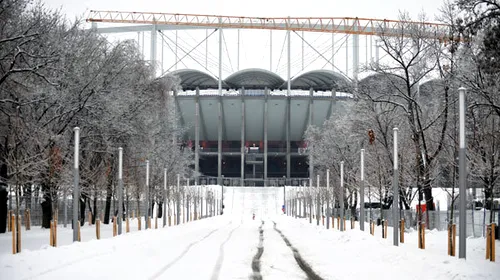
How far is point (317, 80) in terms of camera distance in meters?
120

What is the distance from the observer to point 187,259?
69.8 ft

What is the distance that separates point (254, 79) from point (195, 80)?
1041cm

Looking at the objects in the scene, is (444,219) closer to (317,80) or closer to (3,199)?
(3,199)

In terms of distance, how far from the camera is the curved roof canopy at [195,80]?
113 meters

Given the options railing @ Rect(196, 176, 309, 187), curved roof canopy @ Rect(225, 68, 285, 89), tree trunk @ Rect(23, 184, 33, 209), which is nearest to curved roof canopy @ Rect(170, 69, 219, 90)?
curved roof canopy @ Rect(225, 68, 285, 89)

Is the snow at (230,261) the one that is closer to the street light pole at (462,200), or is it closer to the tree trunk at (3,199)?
the street light pole at (462,200)

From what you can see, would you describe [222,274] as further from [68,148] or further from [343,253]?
[68,148]

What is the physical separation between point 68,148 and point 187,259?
60.4 feet

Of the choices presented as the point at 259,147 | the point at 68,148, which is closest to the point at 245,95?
the point at 259,147

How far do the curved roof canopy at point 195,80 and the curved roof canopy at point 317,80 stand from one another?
14.5 metres

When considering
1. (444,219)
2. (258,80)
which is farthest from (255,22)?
(444,219)

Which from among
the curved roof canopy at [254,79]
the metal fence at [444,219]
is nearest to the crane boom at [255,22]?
the curved roof canopy at [254,79]

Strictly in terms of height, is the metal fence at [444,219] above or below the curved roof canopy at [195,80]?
below

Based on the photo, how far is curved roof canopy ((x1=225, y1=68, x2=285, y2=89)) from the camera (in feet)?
378
